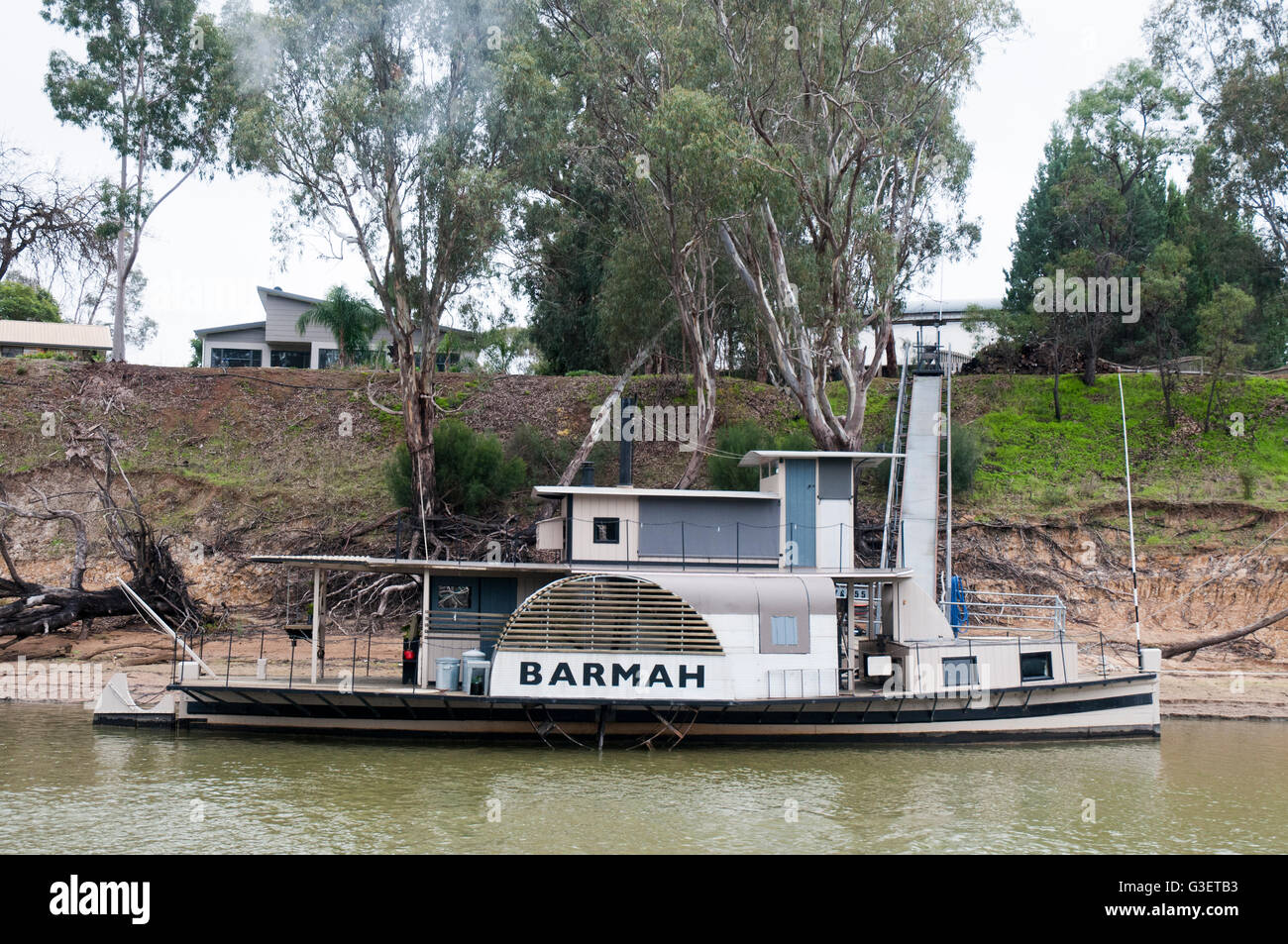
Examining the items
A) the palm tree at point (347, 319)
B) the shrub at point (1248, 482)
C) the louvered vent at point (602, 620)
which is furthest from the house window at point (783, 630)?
the palm tree at point (347, 319)

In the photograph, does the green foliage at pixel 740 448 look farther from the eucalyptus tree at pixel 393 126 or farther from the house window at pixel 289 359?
the house window at pixel 289 359

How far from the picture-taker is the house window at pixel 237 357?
52.5m

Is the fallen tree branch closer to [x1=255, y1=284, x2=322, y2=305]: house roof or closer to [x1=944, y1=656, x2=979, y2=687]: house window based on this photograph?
[x1=944, y1=656, x2=979, y2=687]: house window

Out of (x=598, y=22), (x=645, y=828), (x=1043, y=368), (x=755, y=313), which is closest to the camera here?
(x=645, y=828)

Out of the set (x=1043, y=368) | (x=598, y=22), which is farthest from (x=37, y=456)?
(x=1043, y=368)

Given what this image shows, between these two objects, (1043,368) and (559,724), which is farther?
(1043,368)

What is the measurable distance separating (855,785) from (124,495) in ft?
96.9

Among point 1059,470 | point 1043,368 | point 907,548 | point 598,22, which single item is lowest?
point 907,548

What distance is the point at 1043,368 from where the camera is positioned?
150ft

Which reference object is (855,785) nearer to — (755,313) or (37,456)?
(755,313)

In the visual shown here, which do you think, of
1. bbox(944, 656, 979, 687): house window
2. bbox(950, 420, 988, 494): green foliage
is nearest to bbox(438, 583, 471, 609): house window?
bbox(944, 656, 979, 687): house window

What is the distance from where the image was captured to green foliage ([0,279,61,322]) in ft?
211

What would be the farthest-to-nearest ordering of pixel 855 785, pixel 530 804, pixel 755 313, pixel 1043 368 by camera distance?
1. pixel 1043 368
2. pixel 755 313
3. pixel 855 785
4. pixel 530 804

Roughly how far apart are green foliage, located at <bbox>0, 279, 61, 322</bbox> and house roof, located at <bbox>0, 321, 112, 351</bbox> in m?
12.4
